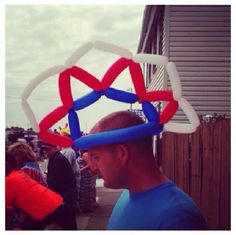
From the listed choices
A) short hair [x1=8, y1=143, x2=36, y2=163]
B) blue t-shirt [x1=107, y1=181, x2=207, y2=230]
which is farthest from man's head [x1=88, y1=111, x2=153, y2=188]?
short hair [x1=8, y1=143, x2=36, y2=163]

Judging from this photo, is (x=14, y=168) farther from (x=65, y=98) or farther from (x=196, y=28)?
(x=196, y=28)

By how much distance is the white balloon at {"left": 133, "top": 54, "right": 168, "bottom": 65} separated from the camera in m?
1.72

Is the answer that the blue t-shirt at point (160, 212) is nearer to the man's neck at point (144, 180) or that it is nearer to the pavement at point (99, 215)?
the man's neck at point (144, 180)

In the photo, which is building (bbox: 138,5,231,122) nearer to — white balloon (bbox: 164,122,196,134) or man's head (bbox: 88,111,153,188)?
white balloon (bbox: 164,122,196,134)

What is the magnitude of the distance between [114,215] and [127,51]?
0.77 meters

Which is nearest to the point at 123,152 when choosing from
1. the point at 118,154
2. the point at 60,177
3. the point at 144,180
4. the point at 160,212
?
the point at 118,154

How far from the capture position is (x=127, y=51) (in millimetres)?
1761

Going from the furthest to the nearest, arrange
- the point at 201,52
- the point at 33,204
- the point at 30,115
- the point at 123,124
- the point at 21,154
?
the point at 201,52 < the point at 21,154 < the point at 33,204 < the point at 30,115 < the point at 123,124

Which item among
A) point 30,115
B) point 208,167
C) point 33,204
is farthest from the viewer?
point 208,167

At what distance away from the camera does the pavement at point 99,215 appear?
7.62m

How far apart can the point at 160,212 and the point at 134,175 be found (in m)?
0.23

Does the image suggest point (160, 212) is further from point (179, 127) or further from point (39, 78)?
point (39, 78)

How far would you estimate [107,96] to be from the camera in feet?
6.38

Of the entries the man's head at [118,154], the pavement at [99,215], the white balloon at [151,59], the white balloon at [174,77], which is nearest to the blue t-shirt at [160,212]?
the man's head at [118,154]
